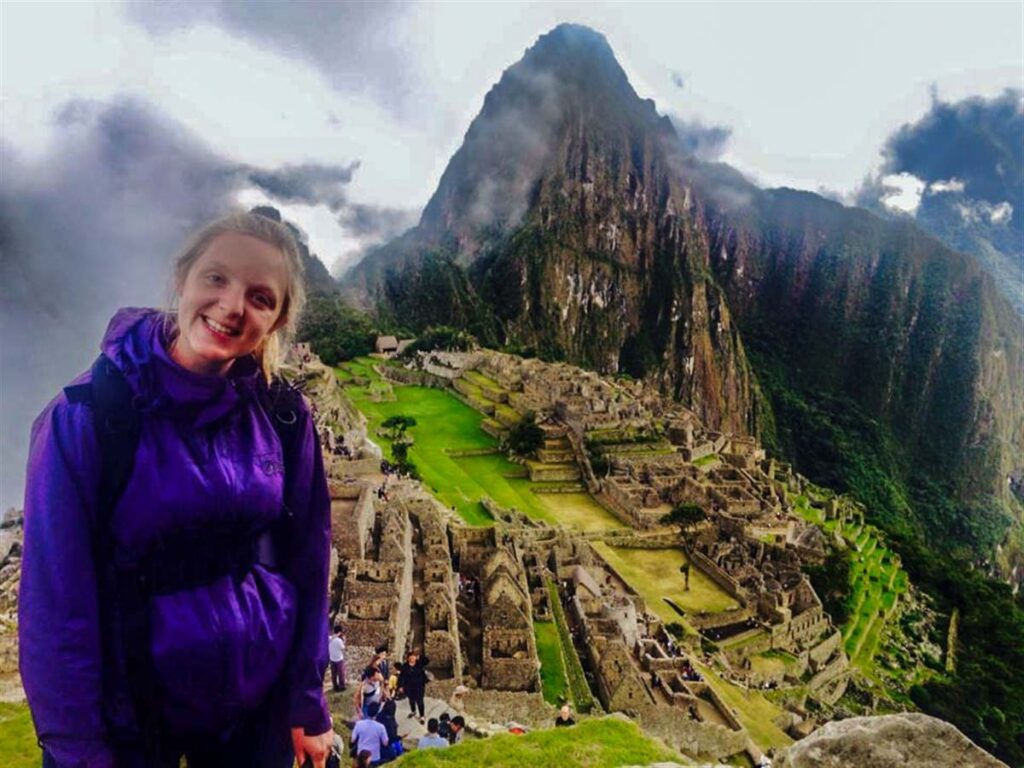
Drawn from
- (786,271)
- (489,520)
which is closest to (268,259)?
(489,520)

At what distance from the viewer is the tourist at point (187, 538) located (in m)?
1.92

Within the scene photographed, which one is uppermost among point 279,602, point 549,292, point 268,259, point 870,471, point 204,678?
point 549,292

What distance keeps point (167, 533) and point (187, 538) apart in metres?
0.07

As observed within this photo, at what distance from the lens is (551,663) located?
1338 centimetres

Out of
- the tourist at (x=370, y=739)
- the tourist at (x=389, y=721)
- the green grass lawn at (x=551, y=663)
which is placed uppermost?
the tourist at (x=370, y=739)

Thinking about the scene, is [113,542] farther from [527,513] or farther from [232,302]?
[527,513]

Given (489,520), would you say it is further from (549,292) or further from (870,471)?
(549,292)

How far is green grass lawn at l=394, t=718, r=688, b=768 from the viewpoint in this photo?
593 centimetres

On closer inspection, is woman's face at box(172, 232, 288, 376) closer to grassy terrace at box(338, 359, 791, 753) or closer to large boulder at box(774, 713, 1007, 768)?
large boulder at box(774, 713, 1007, 768)

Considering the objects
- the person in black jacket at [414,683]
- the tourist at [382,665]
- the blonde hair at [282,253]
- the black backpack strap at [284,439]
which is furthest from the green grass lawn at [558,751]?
the blonde hair at [282,253]

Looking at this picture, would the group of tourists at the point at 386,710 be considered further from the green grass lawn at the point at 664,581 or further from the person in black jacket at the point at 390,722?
the green grass lawn at the point at 664,581

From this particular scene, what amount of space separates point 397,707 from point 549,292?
11596 centimetres

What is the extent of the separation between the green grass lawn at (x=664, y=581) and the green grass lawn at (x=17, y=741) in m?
18.1

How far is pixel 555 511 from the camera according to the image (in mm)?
31297
